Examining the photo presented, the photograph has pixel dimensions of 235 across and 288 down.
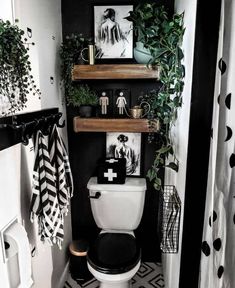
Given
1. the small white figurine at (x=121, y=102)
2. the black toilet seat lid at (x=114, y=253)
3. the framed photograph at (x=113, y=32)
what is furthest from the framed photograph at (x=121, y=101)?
the black toilet seat lid at (x=114, y=253)

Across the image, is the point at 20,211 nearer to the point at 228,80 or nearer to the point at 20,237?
the point at 20,237

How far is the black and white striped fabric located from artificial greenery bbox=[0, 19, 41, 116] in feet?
0.59

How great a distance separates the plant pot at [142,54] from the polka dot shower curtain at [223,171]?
2.25 ft

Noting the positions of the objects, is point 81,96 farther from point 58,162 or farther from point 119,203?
point 119,203

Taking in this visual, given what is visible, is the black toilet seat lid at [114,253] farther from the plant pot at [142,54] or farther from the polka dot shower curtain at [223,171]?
the plant pot at [142,54]

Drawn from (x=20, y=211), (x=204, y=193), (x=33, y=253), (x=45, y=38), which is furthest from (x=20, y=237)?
(x=45, y=38)

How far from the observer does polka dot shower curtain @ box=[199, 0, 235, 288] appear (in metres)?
0.87

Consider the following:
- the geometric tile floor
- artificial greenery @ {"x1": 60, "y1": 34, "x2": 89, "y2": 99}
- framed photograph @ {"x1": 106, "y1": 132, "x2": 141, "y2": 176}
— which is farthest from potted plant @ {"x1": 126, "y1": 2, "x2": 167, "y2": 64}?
the geometric tile floor

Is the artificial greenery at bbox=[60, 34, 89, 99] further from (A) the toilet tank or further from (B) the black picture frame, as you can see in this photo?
(A) the toilet tank

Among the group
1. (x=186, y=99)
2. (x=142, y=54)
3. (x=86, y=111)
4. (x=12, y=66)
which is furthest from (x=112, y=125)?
(x=12, y=66)

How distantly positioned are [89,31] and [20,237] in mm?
1448

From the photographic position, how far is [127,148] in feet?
6.23

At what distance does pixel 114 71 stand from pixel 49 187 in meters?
0.87

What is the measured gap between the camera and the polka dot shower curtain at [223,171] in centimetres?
87
